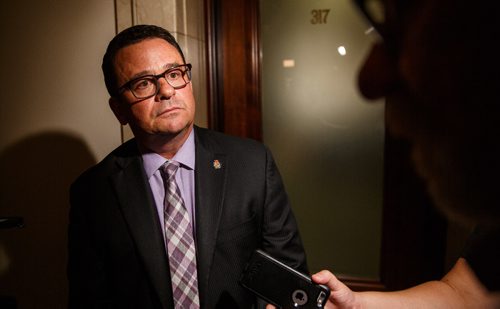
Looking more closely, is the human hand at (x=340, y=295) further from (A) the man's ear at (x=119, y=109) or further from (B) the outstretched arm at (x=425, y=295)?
(A) the man's ear at (x=119, y=109)

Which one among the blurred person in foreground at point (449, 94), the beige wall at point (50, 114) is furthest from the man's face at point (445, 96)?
the beige wall at point (50, 114)

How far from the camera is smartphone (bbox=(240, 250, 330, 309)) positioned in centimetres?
76

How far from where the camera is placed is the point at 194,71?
1474 mm

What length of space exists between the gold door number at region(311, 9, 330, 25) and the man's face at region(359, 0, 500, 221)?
4.21 ft

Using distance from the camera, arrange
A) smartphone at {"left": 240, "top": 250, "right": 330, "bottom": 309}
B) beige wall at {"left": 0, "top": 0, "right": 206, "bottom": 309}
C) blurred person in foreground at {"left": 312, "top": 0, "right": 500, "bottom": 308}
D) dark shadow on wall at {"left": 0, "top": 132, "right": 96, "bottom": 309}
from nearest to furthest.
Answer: blurred person in foreground at {"left": 312, "top": 0, "right": 500, "bottom": 308}, smartphone at {"left": 240, "top": 250, "right": 330, "bottom": 309}, beige wall at {"left": 0, "top": 0, "right": 206, "bottom": 309}, dark shadow on wall at {"left": 0, "top": 132, "right": 96, "bottom": 309}

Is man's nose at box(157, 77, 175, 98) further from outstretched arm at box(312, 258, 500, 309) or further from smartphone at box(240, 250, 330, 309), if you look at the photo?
outstretched arm at box(312, 258, 500, 309)

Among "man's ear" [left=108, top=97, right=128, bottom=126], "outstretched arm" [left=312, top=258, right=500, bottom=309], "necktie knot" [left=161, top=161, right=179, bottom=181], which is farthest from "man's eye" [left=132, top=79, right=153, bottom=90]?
"outstretched arm" [left=312, top=258, right=500, bottom=309]

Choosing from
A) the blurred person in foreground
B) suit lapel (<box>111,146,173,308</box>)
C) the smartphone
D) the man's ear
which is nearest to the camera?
the blurred person in foreground

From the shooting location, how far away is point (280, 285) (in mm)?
769

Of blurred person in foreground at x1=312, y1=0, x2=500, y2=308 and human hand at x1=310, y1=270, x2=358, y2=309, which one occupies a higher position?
blurred person in foreground at x1=312, y1=0, x2=500, y2=308

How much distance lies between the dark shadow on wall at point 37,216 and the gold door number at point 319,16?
1214mm

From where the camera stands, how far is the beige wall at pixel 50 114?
147 centimetres

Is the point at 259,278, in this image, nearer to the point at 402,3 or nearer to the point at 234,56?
the point at 402,3

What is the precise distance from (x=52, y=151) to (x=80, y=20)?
0.59 metres
